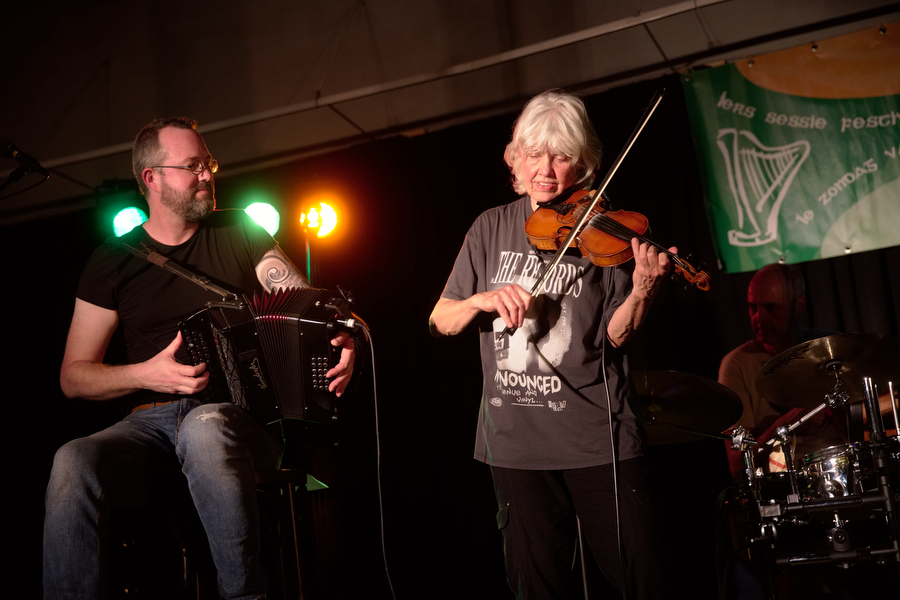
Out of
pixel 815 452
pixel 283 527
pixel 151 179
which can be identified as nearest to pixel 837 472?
pixel 815 452

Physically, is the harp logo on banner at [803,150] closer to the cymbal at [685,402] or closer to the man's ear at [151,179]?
the cymbal at [685,402]

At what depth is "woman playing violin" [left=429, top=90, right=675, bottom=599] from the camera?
1691 mm

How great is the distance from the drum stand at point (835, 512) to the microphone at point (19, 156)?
2710mm

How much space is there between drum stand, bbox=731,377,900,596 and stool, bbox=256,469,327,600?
1.49 meters

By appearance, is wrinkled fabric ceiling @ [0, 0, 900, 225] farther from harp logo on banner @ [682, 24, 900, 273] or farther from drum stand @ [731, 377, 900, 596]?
drum stand @ [731, 377, 900, 596]

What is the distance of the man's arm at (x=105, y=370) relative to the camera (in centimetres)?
198

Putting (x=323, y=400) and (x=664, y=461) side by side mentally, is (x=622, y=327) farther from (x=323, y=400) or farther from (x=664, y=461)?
(x=664, y=461)

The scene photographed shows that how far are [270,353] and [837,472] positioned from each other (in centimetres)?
188

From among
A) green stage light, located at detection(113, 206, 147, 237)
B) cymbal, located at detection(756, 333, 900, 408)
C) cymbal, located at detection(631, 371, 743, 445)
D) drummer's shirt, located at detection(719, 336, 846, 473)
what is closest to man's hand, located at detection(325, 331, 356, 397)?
cymbal, located at detection(631, 371, 743, 445)

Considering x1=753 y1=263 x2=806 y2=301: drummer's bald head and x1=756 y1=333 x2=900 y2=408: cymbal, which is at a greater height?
x1=753 y1=263 x2=806 y2=301: drummer's bald head

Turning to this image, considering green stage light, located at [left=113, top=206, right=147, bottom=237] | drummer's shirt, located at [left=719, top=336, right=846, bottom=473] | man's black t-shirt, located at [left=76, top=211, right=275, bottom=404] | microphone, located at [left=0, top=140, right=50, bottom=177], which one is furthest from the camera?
green stage light, located at [left=113, top=206, right=147, bottom=237]

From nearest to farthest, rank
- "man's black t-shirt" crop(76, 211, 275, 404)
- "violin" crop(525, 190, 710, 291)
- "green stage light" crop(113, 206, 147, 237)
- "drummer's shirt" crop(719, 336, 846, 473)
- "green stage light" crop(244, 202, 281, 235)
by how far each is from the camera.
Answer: "violin" crop(525, 190, 710, 291) < "man's black t-shirt" crop(76, 211, 275, 404) < "drummer's shirt" crop(719, 336, 846, 473) < "green stage light" crop(244, 202, 281, 235) < "green stage light" crop(113, 206, 147, 237)

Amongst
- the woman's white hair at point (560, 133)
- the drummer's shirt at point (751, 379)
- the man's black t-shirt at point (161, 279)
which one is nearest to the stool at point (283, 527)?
the man's black t-shirt at point (161, 279)

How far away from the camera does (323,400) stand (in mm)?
2006
